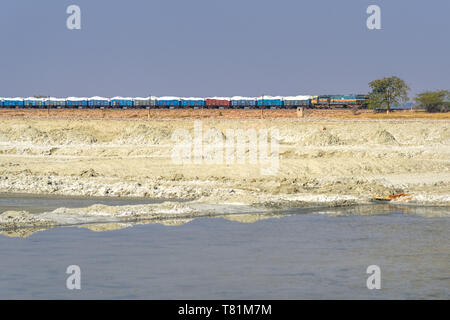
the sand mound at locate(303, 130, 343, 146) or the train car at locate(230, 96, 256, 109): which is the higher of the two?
the train car at locate(230, 96, 256, 109)

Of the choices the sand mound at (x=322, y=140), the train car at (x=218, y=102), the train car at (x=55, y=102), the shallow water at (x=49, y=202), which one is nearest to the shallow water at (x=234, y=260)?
the shallow water at (x=49, y=202)

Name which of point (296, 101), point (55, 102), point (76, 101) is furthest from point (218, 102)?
point (55, 102)

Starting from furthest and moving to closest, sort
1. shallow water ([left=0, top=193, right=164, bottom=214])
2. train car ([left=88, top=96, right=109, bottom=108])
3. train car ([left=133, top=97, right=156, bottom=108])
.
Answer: train car ([left=88, top=96, right=109, bottom=108]), train car ([left=133, top=97, right=156, bottom=108]), shallow water ([left=0, top=193, right=164, bottom=214])

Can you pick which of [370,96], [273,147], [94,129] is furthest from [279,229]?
[370,96]

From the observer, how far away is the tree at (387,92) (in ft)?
289

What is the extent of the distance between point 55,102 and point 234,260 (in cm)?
9904

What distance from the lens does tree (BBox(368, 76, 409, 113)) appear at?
87.9 metres

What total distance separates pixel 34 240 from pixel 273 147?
85.5 feet

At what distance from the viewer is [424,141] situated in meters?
48.3

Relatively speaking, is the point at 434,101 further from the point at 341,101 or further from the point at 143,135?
the point at 143,135

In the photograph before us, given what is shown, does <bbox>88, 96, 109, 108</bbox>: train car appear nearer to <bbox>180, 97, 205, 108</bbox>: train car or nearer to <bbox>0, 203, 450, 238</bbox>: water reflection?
<bbox>180, 97, 205, 108</bbox>: train car

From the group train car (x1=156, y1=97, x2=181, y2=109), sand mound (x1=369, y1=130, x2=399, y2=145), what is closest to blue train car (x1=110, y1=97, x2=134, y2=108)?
train car (x1=156, y1=97, x2=181, y2=109)

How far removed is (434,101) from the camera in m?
86.2

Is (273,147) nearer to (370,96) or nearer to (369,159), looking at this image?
(369,159)
